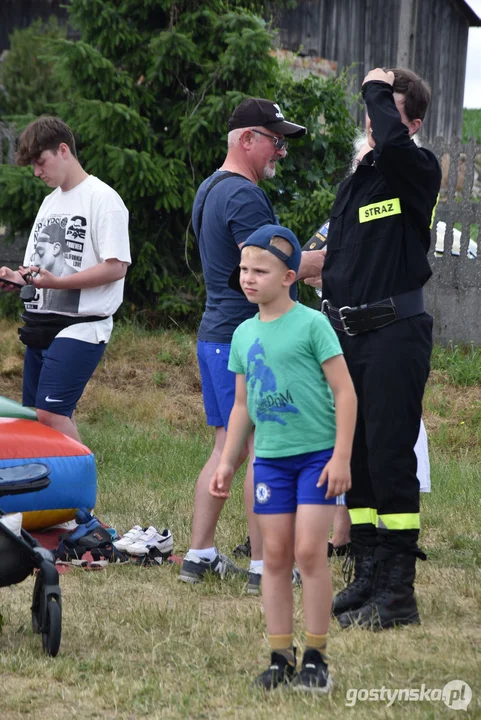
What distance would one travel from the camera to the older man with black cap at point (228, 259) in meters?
4.90

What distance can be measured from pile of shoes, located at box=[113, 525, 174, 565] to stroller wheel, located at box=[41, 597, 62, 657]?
57.0 inches

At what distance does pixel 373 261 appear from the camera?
4406mm

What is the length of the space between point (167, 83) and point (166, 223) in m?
1.38

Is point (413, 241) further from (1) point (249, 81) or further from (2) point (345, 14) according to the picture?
(2) point (345, 14)

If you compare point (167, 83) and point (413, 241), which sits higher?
point (167, 83)

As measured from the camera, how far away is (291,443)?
3561 millimetres

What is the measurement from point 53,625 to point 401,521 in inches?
56.9

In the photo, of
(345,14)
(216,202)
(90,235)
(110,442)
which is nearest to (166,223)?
(110,442)

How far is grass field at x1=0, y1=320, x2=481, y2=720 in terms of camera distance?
3.49 meters

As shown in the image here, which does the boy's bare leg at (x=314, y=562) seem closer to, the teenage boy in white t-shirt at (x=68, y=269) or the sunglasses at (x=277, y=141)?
the sunglasses at (x=277, y=141)

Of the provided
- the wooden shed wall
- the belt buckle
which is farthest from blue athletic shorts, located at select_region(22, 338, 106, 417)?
the wooden shed wall

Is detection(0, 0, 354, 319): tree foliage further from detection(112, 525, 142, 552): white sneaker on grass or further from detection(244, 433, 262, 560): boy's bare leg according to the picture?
detection(244, 433, 262, 560): boy's bare leg

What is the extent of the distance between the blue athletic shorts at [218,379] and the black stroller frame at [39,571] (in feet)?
3.61

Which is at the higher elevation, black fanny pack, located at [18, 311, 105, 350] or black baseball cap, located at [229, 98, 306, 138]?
black baseball cap, located at [229, 98, 306, 138]
